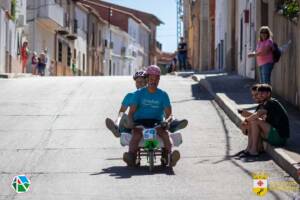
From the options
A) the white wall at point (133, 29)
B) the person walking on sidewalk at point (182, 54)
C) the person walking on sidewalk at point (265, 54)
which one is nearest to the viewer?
the person walking on sidewalk at point (265, 54)

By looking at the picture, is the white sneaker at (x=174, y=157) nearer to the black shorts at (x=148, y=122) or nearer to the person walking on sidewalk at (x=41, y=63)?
A: the black shorts at (x=148, y=122)

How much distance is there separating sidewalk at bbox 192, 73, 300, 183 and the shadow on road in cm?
160

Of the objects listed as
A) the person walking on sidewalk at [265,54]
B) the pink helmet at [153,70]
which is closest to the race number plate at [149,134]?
the pink helmet at [153,70]

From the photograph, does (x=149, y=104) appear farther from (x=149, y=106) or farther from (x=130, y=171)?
(x=130, y=171)

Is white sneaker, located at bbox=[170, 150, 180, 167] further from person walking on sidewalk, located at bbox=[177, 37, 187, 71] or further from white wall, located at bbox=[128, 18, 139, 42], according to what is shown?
white wall, located at bbox=[128, 18, 139, 42]

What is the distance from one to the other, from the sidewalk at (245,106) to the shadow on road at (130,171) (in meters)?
1.60

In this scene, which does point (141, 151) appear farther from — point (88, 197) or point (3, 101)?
point (3, 101)

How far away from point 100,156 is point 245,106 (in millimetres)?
5486

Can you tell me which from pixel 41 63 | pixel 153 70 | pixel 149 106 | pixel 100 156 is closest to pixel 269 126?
pixel 149 106

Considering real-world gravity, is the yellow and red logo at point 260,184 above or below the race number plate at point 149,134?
below

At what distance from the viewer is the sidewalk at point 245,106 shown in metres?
10.8

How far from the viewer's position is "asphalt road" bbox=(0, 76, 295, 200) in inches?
376

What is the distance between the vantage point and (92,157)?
12297 mm

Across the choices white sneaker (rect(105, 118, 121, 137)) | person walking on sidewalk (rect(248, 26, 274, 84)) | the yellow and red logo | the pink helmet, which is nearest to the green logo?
white sneaker (rect(105, 118, 121, 137))
